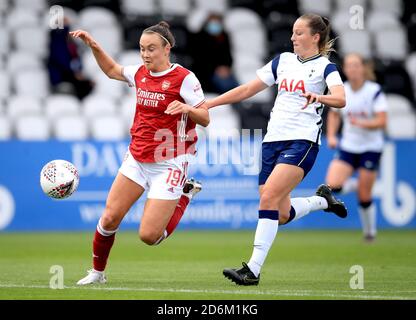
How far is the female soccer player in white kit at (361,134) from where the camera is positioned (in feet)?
49.8

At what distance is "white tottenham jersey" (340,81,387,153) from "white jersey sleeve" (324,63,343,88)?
20.0 feet

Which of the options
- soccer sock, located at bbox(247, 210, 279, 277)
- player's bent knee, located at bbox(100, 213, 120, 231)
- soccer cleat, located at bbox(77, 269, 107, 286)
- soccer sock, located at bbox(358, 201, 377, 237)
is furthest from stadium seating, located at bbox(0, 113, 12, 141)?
soccer sock, located at bbox(247, 210, 279, 277)

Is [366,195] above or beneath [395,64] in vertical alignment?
beneath

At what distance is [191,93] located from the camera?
30.0 ft

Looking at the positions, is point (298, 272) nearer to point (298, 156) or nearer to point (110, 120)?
point (298, 156)

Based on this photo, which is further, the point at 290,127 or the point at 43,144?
the point at 43,144

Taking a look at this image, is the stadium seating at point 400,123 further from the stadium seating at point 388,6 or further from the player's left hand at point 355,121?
the player's left hand at point 355,121

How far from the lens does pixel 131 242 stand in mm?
14977

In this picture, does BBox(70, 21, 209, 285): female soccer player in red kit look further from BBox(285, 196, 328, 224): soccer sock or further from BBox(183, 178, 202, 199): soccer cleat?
BBox(285, 196, 328, 224): soccer sock

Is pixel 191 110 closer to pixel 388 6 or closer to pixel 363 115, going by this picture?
pixel 363 115

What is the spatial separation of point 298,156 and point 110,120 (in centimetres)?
850

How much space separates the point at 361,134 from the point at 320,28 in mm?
6131

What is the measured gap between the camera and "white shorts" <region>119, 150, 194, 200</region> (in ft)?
30.3

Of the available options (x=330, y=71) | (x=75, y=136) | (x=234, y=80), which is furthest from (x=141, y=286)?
(x=234, y=80)
